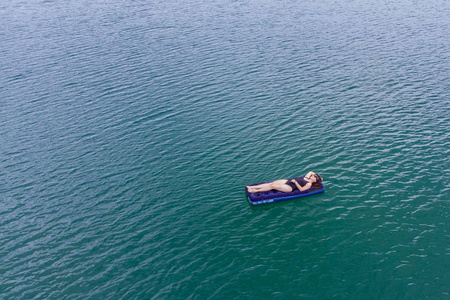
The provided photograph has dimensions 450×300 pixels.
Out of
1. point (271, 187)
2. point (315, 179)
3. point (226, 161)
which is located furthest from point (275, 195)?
point (226, 161)

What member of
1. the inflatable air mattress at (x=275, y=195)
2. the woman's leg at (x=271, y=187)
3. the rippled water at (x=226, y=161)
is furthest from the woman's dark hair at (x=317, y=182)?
the woman's leg at (x=271, y=187)

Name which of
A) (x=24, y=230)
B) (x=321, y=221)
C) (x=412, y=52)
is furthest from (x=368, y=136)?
(x=24, y=230)

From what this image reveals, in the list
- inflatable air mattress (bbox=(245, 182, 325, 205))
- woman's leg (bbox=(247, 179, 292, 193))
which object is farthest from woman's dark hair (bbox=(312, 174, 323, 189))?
woman's leg (bbox=(247, 179, 292, 193))

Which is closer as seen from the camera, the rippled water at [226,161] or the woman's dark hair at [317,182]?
the rippled water at [226,161]

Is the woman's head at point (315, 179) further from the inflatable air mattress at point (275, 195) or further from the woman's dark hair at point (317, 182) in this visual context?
the inflatable air mattress at point (275, 195)

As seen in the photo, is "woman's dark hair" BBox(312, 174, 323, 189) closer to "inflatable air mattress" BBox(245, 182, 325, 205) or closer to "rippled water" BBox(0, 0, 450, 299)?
"inflatable air mattress" BBox(245, 182, 325, 205)
